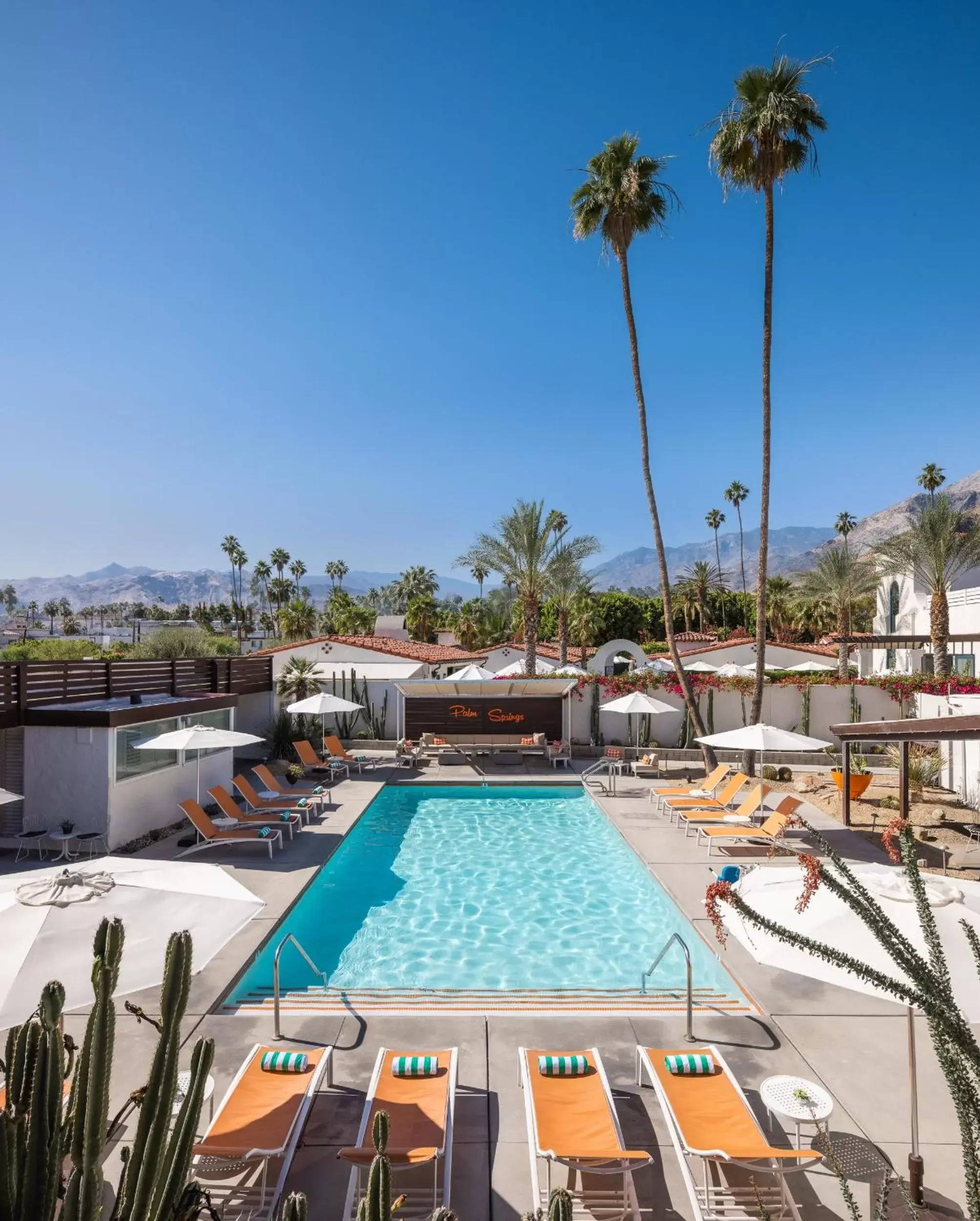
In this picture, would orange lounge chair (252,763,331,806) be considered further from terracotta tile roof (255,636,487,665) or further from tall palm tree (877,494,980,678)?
tall palm tree (877,494,980,678)

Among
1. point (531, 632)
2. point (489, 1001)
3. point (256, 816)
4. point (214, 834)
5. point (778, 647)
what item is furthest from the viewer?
point (778, 647)

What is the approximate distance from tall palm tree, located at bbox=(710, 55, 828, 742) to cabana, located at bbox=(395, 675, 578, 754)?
807 cm

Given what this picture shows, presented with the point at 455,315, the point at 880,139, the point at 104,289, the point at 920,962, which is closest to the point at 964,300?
the point at 880,139

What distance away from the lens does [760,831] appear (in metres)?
13.5

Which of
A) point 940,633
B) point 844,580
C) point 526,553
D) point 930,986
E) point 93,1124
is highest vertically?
point 526,553

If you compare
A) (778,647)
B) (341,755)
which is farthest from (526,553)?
(778,647)

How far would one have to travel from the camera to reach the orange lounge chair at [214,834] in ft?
42.8

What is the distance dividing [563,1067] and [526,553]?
2380cm

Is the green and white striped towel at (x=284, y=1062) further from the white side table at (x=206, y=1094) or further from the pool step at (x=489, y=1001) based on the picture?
the pool step at (x=489, y=1001)

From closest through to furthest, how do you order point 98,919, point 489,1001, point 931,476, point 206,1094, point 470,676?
point 98,919 → point 206,1094 → point 489,1001 → point 470,676 → point 931,476

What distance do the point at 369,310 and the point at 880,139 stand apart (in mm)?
15115

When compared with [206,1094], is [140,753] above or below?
above

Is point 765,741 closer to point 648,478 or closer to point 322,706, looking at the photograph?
point 648,478

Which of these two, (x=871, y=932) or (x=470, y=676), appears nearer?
(x=871, y=932)
